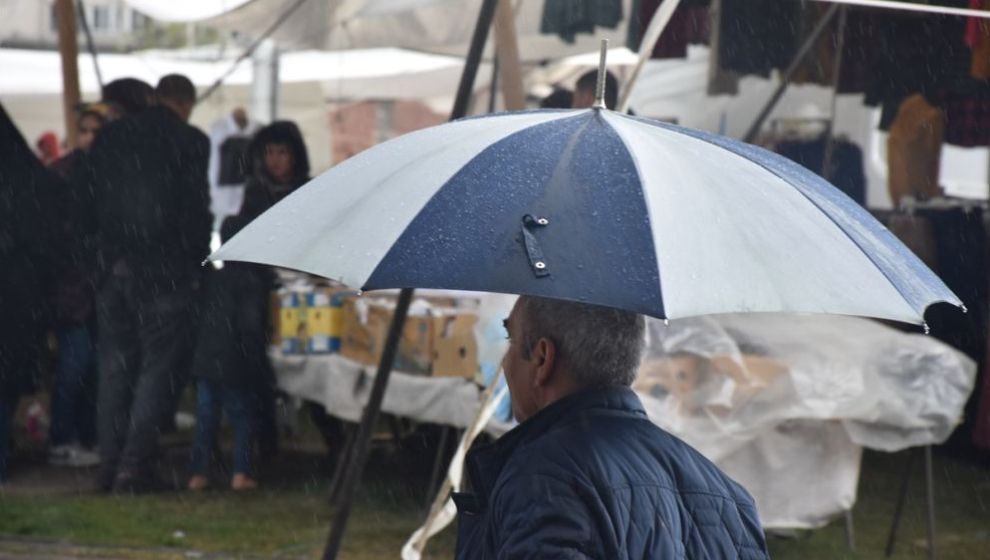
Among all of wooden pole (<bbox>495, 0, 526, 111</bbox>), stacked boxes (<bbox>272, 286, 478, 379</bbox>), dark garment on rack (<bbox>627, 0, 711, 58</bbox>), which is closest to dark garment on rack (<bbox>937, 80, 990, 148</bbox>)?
dark garment on rack (<bbox>627, 0, 711, 58</bbox>)

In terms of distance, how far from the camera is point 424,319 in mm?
7398

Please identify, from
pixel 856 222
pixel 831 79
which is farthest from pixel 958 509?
pixel 856 222

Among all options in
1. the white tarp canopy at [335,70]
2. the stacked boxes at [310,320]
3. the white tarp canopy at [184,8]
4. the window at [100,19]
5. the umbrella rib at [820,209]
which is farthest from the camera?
the window at [100,19]

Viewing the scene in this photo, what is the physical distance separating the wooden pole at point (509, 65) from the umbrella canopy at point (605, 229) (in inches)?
141

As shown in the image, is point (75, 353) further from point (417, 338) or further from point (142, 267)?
point (417, 338)

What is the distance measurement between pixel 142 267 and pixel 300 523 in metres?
1.62

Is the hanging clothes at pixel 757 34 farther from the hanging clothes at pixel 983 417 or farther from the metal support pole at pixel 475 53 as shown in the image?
the metal support pole at pixel 475 53

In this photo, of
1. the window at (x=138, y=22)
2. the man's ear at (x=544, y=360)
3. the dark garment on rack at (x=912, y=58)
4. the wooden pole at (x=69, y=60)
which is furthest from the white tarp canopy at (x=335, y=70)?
the man's ear at (x=544, y=360)

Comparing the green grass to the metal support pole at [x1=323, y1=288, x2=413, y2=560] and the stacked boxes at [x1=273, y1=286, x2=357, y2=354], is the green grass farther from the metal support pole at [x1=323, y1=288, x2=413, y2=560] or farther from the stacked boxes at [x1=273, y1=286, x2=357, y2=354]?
the metal support pole at [x1=323, y1=288, x2=413, y2=560]

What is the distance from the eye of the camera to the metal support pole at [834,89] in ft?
31.2

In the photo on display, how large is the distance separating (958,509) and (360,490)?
3.28 metres

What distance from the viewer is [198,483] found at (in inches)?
322

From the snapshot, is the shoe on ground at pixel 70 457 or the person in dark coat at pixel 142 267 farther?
the shoe on ground at pixel 70 457

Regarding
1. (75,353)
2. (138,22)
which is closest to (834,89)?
(75,353)
